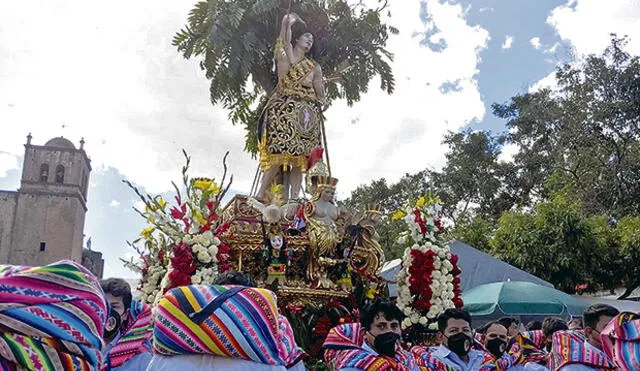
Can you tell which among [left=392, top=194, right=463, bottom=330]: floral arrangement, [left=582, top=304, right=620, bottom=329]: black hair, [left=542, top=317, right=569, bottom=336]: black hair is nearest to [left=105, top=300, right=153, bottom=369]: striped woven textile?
[left=582, top=304, right=620, bottom=329]: black hair

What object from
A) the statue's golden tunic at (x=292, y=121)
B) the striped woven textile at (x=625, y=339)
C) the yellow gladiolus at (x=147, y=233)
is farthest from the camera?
the statue's golden tunic at (x=292, y=121)

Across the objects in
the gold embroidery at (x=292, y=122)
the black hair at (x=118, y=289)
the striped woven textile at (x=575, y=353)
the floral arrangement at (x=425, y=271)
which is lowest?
the striped woven textile at (x=575, y=353)

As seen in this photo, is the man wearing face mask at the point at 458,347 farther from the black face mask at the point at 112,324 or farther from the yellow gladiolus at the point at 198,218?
the yellow gladiolus at the point at 198,218

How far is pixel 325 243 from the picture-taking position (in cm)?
827

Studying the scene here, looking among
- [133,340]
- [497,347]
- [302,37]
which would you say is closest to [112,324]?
[133,340]

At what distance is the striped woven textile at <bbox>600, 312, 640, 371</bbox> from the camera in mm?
3539

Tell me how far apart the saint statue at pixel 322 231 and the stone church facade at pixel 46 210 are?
41.4 metres

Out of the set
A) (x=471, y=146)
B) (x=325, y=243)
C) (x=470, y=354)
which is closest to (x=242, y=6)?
(x=325, y=243)

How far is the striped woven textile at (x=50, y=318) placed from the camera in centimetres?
166

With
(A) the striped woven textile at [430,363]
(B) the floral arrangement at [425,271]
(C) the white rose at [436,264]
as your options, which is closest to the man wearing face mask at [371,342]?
(A) the striped woven textile at [430,363]

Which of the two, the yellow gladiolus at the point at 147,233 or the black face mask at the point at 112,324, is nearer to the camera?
the black face mask at the point at 112,324

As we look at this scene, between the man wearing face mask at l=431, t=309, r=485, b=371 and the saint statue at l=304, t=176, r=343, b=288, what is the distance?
3.46m

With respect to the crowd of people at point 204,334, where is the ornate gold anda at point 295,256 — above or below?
above

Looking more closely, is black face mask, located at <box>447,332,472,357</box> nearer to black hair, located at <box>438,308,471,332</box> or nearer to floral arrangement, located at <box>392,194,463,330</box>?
black hair, located at <box>438,308,471,332</box>
